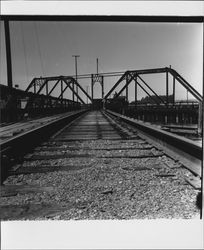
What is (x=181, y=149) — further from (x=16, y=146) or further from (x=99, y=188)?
(x=16, y=146)

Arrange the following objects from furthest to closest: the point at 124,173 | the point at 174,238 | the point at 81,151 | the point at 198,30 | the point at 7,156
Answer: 1. the point at 81,151
2. the point at 7,156
3. the point at 124,173
4. the point at 198,30
5. the point at 174,238

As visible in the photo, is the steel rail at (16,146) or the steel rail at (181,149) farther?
the steel rail at (16,146)

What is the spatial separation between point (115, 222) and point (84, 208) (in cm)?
34

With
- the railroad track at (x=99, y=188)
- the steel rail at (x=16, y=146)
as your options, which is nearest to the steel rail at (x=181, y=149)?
the railroad track at (x=99, y=188)

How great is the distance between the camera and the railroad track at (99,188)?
2.76 m

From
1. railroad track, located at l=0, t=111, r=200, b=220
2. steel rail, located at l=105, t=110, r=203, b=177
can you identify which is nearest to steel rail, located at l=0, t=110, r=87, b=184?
railroad track, located at l=0, t=111, r=200, b=220

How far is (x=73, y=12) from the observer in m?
2.83

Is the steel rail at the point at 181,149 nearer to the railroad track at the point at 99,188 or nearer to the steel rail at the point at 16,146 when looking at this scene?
the railroad track at the point at 99,188

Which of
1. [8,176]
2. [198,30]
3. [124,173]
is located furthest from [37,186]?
[198,30]

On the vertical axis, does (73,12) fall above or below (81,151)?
above

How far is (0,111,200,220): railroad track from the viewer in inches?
109

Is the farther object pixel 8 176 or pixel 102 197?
pixel 8 176

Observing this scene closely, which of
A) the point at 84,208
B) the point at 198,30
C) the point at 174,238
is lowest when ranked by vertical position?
the point at 174,238

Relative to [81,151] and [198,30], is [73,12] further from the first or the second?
[81,151]
